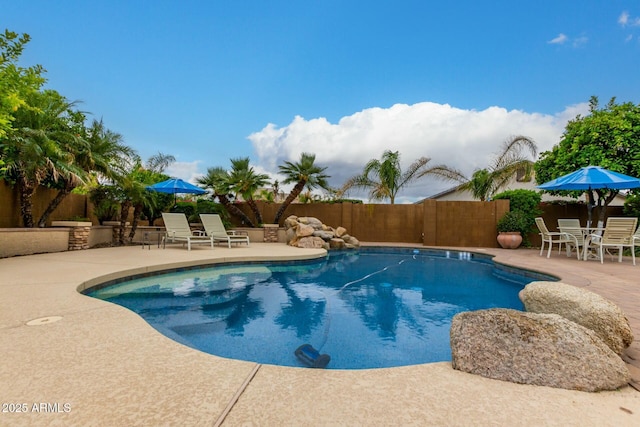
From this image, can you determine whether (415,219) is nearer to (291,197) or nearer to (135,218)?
(291,197)

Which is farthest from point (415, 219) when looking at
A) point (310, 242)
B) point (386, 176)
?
point (310, 242)

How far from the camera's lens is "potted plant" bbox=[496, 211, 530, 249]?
38.5 ft

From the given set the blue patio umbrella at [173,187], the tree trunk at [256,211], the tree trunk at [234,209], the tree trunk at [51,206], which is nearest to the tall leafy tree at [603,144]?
the tree trunk at [256,211]

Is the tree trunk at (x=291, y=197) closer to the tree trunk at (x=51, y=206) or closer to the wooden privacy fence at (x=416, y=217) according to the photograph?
the wooden privacy fence at (x=416, y=217)

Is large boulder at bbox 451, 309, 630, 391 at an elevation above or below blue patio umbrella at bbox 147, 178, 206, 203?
below

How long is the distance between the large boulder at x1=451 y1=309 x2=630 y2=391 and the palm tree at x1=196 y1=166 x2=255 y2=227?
12.2m

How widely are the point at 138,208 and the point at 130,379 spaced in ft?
31.2

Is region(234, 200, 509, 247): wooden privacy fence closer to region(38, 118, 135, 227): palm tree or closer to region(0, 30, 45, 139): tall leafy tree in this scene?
region(38, 118, 135, 227): palm tree

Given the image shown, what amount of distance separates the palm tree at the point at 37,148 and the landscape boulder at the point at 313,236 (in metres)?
6.61

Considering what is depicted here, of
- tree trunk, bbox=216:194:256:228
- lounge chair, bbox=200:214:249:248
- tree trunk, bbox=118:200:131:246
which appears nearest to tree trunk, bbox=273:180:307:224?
tree trunk, bbox=216:194:256:228

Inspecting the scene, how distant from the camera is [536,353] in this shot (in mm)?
2041

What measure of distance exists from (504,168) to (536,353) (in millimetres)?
15254

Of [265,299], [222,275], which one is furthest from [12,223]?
[265,299]

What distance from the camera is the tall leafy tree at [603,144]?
10.5 meters
